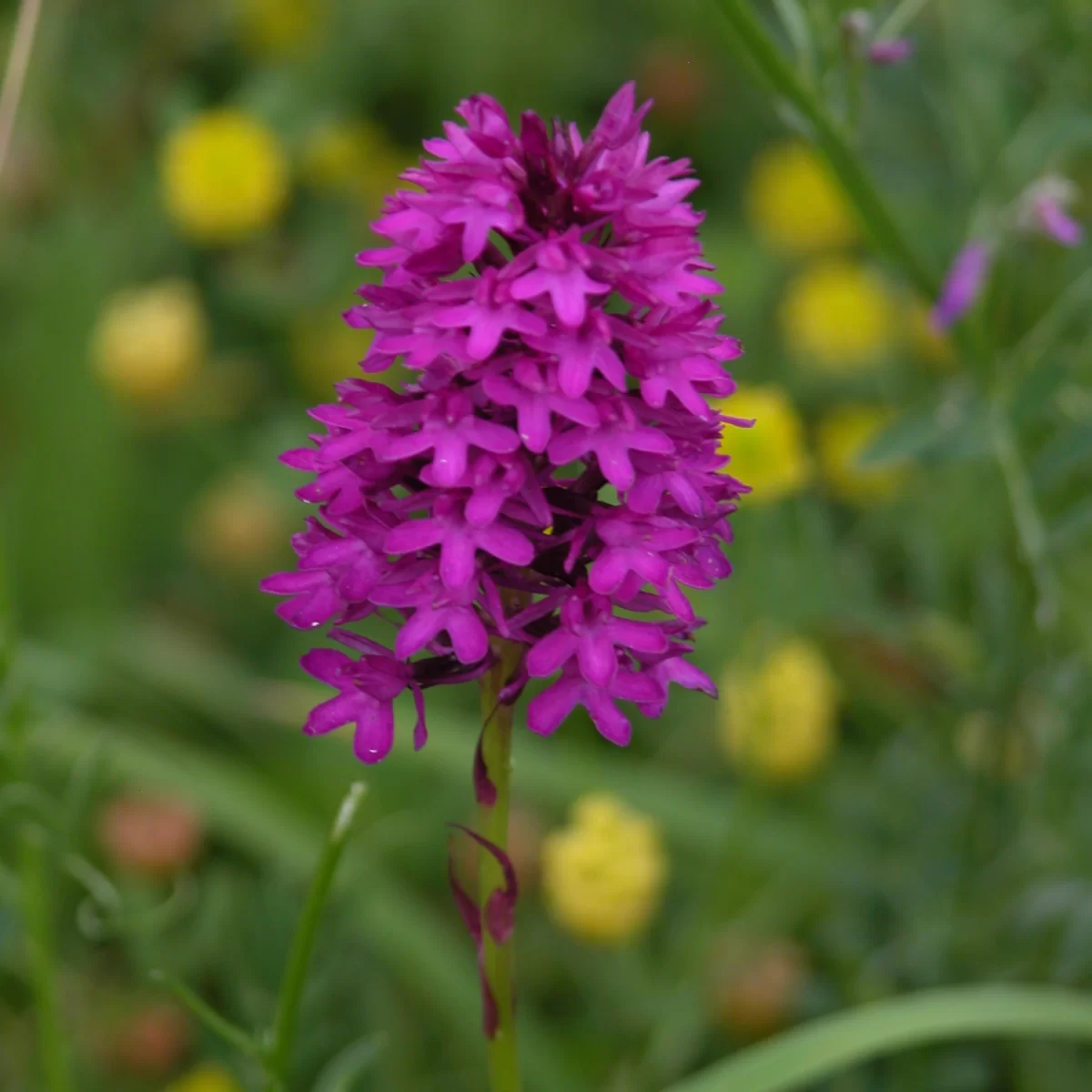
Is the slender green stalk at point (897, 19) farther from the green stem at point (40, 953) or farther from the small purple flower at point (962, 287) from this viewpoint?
the green stem at point (40, 953)

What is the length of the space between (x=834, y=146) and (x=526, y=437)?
65 centimetres

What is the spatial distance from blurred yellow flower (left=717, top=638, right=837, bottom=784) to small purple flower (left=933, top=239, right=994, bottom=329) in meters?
0.50

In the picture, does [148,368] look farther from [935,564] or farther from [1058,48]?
[1058,48]

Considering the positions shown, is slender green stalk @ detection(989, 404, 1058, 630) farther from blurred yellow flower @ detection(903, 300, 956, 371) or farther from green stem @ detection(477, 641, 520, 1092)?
blurred yellow flower @ detection(903, 300, 956, 371)

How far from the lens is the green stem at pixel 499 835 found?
37.9 inches

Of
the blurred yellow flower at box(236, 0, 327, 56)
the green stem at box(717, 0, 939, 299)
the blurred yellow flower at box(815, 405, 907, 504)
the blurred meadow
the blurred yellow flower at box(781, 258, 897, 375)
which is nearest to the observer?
the green stem at box(717, 0, 939, 299)

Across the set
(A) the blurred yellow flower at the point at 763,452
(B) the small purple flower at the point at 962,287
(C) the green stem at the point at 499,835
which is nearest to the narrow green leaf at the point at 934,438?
(B) the small purple flower at the point at 962,287

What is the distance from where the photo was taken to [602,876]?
1732 mm

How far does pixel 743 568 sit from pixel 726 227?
141 cm

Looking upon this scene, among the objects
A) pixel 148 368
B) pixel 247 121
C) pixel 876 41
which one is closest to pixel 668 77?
pixel 247 121

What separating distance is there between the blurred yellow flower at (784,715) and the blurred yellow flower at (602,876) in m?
0.17

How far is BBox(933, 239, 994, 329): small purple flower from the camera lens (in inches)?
58.7

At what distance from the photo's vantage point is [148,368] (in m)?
2.50

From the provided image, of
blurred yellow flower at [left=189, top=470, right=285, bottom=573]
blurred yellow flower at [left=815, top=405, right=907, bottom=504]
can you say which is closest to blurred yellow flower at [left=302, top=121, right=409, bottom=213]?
blurred yellow flower at [left=189, top=470, right=285, bottom=573]
